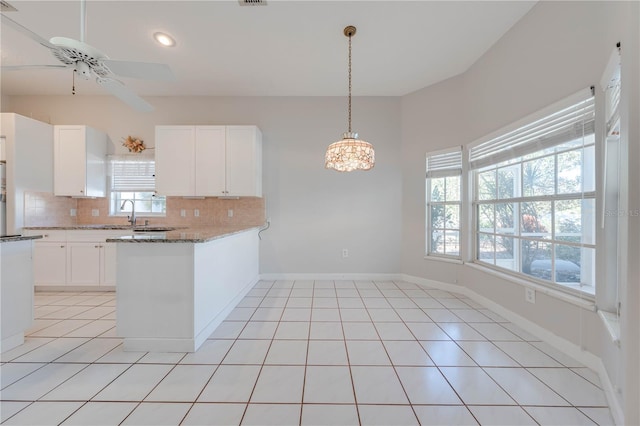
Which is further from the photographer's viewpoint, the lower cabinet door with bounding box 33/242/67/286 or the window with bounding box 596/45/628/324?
the lower cabinet door with bounding box 33/242/67/286

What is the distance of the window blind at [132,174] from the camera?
3.91m

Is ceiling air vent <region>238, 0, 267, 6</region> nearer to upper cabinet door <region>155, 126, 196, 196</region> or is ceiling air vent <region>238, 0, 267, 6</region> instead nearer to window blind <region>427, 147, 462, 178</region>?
upper cabinet door <region>155, 126, 196, 196</region>

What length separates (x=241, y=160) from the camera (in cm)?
358

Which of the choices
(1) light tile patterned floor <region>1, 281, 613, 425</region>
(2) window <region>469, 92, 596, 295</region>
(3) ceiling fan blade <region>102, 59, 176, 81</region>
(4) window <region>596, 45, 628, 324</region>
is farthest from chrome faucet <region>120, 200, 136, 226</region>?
(4) window <region>596, 45, 628, 324</region>

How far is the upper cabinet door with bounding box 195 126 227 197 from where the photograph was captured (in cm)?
359

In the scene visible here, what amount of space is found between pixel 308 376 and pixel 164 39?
355cm

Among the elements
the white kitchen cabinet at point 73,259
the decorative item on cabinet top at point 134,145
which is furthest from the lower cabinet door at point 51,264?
the decorative item on cabinet top at point 134,145

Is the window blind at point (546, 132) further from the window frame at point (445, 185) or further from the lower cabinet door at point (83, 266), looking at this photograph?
the lower cabinet door at point (83, 266)

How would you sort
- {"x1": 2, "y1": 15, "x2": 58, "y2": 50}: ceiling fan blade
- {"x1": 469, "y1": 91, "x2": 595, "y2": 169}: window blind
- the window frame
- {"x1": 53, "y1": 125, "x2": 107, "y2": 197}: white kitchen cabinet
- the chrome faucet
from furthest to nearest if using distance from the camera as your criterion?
the chrome faucet, {"x1": 53, "y1": 125, "x2": 107, "y2": 197}: white kitchen cabinet, the window frame, {"x1": 469, "y1": 91, "x2": 595, "y2": 169}: window blind, {"x1": 2, "y1": 15, "x2": 58, "y2": 50}: ceiling fan blade

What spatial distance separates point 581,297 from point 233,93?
15.1ft

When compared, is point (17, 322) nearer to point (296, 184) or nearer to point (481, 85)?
point (296, 184)

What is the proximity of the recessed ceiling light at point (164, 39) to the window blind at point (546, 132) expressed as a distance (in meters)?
3.68

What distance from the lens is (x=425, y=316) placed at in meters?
2.57

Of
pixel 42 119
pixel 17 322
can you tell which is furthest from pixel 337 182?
pixel 42 119
